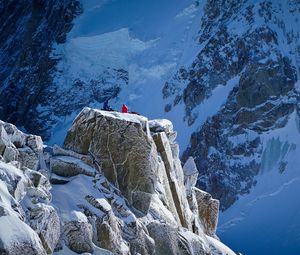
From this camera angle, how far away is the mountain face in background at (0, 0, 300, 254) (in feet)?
231

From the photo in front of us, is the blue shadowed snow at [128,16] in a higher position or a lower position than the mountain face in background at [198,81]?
higher

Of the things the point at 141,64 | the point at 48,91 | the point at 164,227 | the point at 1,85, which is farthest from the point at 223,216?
the point at 164,227

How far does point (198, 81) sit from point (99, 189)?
63361 mm

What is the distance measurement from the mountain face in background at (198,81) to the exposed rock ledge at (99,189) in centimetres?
4121

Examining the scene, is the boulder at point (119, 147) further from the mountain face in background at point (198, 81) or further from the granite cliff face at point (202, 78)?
the granite cliff face at point (202, 78)

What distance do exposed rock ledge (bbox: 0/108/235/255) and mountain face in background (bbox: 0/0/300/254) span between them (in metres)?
41.2

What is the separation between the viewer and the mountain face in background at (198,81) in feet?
231

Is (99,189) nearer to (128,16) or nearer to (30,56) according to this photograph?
(128,16)

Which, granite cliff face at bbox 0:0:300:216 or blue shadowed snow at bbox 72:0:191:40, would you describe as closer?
granite cliff face at bbox 0:0:300:216

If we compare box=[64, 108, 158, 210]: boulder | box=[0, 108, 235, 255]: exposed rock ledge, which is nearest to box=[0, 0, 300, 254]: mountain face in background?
box=[0, 108, 235, 255]: exposed rock ledge

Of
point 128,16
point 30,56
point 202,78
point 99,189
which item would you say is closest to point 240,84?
point 202,78

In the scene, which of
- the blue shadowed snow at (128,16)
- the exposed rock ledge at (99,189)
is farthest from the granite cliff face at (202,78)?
the exposed rock ledge at (99,189)

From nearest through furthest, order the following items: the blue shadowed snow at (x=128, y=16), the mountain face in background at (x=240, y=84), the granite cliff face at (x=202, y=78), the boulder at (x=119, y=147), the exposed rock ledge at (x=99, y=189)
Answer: the exposed rock ledge at (x=99, y=189), the boulder at (x=119, y=147), the mountain face in background at (x=240, y=84), the granite cliff face at (x=202, y=78), the blue shadowed snow at (x=128, y=16)

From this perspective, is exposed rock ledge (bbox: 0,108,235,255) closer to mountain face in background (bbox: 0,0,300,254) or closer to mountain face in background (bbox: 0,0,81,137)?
mountain face in background (bbox: 0,0,300,254)
